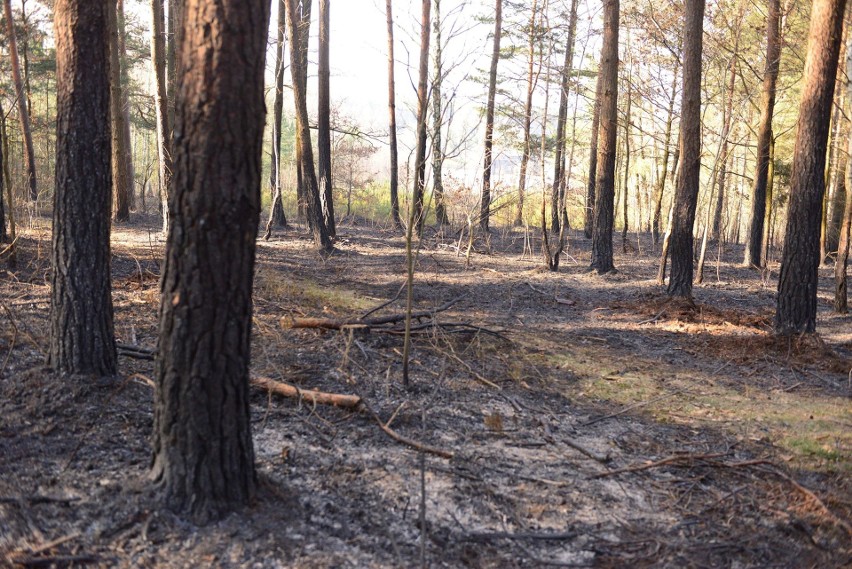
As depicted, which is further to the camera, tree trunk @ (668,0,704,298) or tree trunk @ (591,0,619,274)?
tree trunk @ (591,0,619,274)

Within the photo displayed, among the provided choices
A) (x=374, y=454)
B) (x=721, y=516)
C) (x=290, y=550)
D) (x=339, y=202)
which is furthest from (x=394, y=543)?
(x=339, y=202)

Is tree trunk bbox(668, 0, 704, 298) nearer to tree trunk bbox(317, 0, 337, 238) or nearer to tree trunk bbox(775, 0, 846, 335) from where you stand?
tree trunk bbox(775, 0, 846, 335)

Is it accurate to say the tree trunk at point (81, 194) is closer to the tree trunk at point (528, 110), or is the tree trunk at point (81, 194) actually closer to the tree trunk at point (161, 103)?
the tree trunk at point (161, 103)

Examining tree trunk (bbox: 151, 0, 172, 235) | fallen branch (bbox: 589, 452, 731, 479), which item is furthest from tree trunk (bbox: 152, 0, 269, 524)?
tree trunk (bbox: 151, 0, 172, 235)

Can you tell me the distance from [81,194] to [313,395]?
213cm

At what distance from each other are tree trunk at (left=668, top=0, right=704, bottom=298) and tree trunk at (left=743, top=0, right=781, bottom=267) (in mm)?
3701

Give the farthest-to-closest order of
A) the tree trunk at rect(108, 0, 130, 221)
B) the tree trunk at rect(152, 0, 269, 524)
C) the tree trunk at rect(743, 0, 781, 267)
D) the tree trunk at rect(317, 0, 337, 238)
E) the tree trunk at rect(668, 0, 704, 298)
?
the tree trunk at rect(108, 0, 130, 221) < the tree trunk at rect(317, 0, 337, 238) < the tree trunk at rect(743, 0, 781, 267) < the tree trunk at rect(668, 0, 704, 298) < the tree trunk at rect(152, 0, 269, 524)

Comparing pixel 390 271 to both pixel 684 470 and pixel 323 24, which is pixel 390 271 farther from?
pixel 684 470

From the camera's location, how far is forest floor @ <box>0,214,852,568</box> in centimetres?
313

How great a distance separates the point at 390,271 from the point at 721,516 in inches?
354

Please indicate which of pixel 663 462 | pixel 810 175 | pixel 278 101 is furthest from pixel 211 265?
pixel 278 101

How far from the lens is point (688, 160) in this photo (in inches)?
392

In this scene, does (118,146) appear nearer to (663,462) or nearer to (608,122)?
(608,122)

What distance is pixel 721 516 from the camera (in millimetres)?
3826
